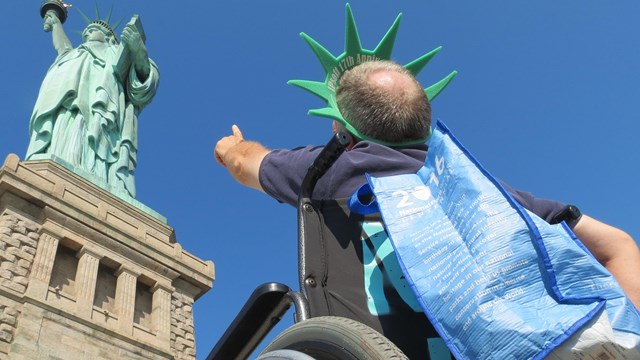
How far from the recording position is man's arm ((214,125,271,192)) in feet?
6.31

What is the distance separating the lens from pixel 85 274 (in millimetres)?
8898

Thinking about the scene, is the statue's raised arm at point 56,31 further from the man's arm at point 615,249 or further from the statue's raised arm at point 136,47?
the man's arm at point 615,249

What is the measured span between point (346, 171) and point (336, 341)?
1.98 feet

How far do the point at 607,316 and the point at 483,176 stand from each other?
0.40 meters

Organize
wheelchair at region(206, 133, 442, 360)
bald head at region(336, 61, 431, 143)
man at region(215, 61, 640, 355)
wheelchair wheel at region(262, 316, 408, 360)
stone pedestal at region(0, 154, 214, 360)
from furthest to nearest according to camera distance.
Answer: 1. stone pedestal at region(0, 154, 214, 360)
2. bald head at region(336, 61, 431, 143)
3. man at region(215, 61, 640, 355)
4. wheelchair at region(206, 133, 442, 360)
5. wheelchair wheel at region(262, 316, 408, 360)

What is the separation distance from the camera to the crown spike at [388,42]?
2.21m

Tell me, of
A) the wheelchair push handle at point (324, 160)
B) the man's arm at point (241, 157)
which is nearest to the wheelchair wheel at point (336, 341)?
the wheelchair push handle at point (324, 160)

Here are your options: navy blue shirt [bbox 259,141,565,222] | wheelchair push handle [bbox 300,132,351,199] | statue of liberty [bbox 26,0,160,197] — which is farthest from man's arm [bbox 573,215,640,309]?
statue of liberty [bbox 26,0,160,197]

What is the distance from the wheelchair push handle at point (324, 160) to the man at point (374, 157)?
0.04 meters

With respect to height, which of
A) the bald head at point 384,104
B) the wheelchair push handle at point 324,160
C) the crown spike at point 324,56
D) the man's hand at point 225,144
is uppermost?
the crown spike at point 324,56

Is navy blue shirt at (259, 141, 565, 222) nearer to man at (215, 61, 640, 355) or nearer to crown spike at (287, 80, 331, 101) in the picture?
man at (215, 61, 640, 355)

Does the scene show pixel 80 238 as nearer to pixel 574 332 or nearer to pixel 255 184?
pixel 255 184

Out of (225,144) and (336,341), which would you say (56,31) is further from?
(336,341)

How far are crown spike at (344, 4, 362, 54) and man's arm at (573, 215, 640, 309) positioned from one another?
0.96 m
